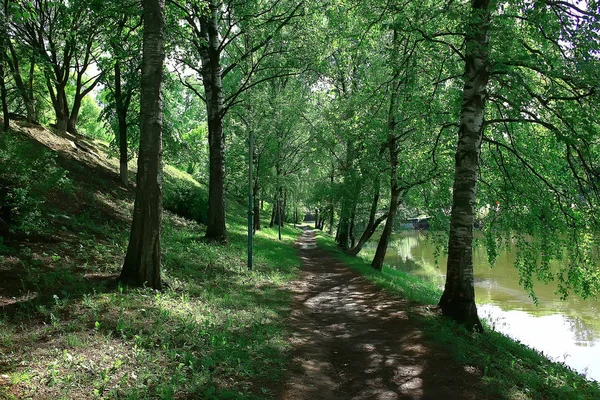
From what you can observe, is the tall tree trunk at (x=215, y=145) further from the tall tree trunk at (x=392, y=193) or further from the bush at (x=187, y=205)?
the tall tree trunk at (x=392, y=193)

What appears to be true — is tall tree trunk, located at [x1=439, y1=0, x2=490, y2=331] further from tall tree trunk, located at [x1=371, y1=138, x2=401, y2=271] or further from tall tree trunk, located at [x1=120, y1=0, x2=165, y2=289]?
tall tree trunk, located at [x1=371, y1=138, x2=401, y2=271]

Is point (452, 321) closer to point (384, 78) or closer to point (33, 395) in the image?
point (33, 395)

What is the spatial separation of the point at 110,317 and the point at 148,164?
2.70 metres

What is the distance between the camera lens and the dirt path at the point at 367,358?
477cm

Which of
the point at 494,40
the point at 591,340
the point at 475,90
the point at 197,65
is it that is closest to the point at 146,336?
the point at 475,90

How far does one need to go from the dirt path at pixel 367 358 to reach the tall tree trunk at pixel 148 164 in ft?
10.1

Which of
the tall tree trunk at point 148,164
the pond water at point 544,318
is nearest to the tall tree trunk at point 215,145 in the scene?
the tall tree trunk at point 148,164

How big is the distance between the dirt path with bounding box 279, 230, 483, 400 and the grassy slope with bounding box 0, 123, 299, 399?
40cm

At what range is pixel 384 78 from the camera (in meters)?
14.2

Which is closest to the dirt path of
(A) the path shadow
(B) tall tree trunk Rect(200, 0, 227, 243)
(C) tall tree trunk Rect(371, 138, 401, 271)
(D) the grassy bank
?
(A) the path shadow

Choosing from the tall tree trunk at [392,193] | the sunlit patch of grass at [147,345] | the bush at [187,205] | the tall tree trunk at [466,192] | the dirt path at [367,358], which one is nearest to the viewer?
the sunlit patch of grass at [147,345]

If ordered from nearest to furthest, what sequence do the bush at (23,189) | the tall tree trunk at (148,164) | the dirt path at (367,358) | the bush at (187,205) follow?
the dirt path at (367,358) < the tall tree trunk at (148,164) < the bush at (23,189) < the bush at (187,205)

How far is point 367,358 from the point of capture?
593cm

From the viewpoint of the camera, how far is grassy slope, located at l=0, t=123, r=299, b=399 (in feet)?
12.6
